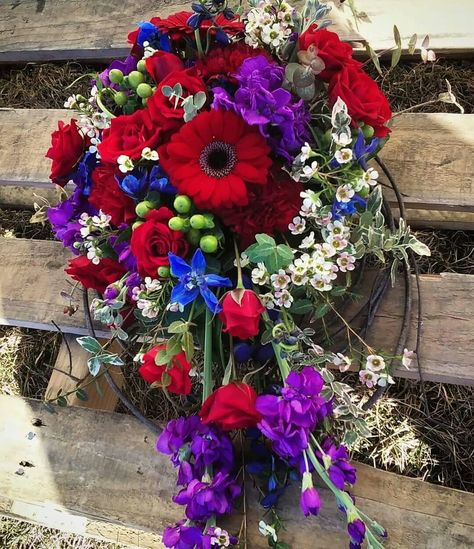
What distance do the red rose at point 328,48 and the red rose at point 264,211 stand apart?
16 cm

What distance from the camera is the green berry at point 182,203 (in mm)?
753

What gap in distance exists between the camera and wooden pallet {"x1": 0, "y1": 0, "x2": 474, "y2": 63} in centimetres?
106

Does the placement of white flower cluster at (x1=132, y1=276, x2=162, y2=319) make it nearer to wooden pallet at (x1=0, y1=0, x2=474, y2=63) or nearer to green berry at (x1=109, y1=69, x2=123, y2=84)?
green berry at (x1=109, y1=69, x2=123, y2=84)

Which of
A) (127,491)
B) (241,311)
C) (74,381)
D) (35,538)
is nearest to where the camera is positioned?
(241,311)

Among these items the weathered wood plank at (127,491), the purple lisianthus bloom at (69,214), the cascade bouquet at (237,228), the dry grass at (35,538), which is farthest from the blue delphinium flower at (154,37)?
the dry grass at (35,538)

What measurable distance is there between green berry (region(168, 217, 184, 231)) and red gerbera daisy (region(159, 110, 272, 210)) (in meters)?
0.03

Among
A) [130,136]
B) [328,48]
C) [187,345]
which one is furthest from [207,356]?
[328,48]

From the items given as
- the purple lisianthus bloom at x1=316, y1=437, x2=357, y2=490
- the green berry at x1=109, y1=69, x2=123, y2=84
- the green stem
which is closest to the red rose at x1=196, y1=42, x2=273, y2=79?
the green berry at x1=109, y1=69, x2=123, y2=84

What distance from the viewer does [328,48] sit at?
2.60ft

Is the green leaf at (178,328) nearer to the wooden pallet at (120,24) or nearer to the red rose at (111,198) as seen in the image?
the red rose at (111,198)

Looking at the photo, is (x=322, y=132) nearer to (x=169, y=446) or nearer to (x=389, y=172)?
(x=389, y=172)

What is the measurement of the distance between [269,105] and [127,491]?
1.94ft

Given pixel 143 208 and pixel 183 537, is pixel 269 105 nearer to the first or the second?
pixel 143 208

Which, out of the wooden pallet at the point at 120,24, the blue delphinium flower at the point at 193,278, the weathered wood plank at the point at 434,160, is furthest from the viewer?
A: the wooden pallet at the point at 120,24
